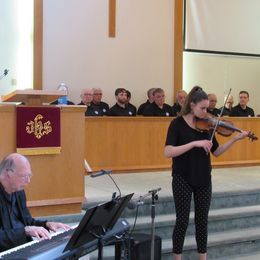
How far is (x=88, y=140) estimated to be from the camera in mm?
7117

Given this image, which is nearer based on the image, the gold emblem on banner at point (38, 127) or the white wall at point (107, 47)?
the gold emblem on banner at point (38, 127)

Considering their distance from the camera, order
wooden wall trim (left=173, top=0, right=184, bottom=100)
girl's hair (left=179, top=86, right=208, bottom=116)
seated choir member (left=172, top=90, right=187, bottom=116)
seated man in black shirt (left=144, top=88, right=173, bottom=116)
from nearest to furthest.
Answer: girl's hair (left=179, top=86, right=208, bottom=116), seated man in black shirt (left=144, top=88, right=173, bottom=116), seated choir member (left=172, top=90, right=187, bottom=116), wooden wall trim (left=173, top=0, right=184, bottom=100)

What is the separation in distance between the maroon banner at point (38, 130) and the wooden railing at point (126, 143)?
8.66 ft

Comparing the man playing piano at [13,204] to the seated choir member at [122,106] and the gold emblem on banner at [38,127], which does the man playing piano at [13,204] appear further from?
the seated choir member at [122,106]

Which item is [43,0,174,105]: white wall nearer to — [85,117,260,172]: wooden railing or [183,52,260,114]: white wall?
[183,52,260,114]: white wall

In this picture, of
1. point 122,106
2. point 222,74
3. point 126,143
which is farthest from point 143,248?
point 222,74

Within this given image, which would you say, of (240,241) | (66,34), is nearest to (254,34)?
(66,34)

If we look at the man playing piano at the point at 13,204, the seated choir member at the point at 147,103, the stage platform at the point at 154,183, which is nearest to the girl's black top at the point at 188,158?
the man playing piano at the point at 13,204

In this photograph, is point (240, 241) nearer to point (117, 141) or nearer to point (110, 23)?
point (117, 141)

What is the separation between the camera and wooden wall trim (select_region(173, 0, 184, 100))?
10031mm

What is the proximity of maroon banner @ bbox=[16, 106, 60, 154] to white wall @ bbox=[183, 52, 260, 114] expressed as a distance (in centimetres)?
644

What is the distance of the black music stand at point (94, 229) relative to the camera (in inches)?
98.7

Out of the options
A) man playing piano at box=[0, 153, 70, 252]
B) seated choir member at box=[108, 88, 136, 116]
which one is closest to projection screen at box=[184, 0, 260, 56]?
seated choir member at box=[108, 88, 136, 116]

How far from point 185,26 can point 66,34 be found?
2.48m
